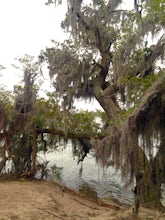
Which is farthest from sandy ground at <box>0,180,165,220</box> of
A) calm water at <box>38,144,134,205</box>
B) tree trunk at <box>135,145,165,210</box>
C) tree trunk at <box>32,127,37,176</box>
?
tree trunk at <box>32,127,37,176</box>

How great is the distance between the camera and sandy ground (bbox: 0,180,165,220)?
23.6ft

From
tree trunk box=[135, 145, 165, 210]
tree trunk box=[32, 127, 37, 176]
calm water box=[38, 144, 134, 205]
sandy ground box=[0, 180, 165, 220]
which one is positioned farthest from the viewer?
tree trunk box=[32, 127, 37, 176]

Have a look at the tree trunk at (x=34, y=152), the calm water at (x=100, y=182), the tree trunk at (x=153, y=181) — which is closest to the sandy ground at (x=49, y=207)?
the tree trunk at (x=153, y=181)

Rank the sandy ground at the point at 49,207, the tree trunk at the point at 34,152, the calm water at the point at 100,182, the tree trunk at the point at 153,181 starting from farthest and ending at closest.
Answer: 1. the tree trunk at the point at 34,152
2. the calm water at the point at 100,182
3. the sandy ground at the point at 49,207
4. the tree trunk at the point at 153,181

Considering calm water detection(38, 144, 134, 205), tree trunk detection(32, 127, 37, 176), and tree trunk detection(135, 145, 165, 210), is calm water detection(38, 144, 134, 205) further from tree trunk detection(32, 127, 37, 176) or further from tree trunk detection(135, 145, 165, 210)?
tree trunk detection(135, 145, 165, 210)

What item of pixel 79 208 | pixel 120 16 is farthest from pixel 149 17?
pixel 79 208

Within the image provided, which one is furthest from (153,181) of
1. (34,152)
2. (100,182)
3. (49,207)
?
(100,182)

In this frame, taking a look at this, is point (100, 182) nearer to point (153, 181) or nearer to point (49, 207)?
point (49, 207)

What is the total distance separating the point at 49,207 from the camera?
8.02 metres

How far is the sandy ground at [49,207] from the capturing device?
7180mm

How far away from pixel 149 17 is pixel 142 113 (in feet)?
12.5

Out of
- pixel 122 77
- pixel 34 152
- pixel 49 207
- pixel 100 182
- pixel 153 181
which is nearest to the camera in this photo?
pixel 153 181

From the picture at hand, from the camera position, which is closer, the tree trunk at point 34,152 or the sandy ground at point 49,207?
the sandy ground at point 49,207

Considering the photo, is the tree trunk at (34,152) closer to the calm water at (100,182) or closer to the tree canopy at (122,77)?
the calm water at (100,182)
